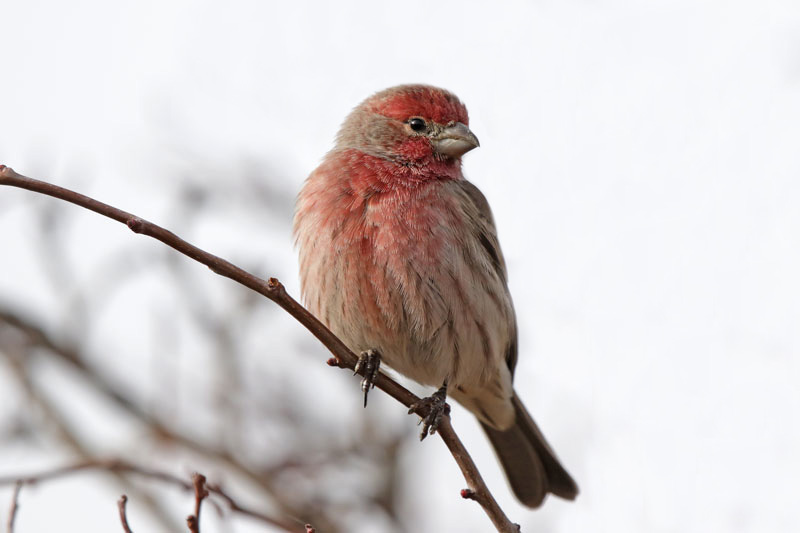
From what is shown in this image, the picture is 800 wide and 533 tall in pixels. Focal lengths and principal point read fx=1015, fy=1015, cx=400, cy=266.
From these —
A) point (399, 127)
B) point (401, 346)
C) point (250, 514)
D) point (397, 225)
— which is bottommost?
point (250, 514)

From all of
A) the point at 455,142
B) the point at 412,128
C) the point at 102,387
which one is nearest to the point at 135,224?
the point at 455,142

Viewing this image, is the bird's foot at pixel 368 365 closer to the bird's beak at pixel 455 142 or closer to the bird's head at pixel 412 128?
the bird's head at pixel 412 128

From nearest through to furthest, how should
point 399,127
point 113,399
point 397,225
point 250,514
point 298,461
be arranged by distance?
point 250,514
point 397,225
point 399,127
point 298,461
point 113,399

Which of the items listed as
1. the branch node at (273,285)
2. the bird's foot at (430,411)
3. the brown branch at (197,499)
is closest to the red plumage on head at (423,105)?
the bird's foot at (430,411)

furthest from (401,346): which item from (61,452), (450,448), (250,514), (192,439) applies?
(61,452)

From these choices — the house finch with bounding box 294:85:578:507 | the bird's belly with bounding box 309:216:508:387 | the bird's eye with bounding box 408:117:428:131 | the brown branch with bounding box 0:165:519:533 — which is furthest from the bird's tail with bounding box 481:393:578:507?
the brown branch with bounding box 0:165:519:533

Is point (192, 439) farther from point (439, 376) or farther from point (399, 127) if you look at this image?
point (399, 127)

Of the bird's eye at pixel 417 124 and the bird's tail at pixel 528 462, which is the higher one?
the bird's eye at pixel 417 124
